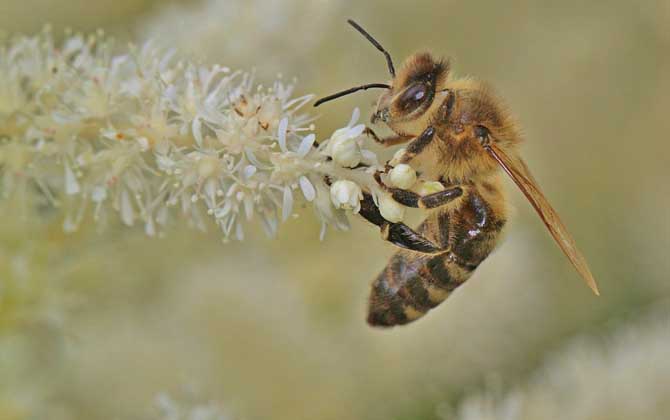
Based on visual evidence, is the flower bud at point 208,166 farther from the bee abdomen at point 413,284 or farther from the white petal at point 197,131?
the bee abdomen at point 413,284

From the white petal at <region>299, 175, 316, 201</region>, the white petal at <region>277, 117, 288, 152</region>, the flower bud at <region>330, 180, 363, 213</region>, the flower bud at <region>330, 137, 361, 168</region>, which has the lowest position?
the flower bud at <region>330, 180, 363, 213</region>

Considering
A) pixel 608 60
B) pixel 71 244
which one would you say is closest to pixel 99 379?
pixel 71 244

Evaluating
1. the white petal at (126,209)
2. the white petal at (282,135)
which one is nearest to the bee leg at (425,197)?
the white petal at (282,135)

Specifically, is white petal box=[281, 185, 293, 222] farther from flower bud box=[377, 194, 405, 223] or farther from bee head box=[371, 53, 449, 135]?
bee head box=[371, 53, 449, 135]

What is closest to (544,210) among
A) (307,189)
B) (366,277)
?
(307,189)

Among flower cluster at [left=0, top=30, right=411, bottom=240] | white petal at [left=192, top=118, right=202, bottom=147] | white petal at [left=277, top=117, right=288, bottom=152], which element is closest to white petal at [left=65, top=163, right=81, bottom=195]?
flower cluster at [left=0, top=30, right=411, bottom=240]

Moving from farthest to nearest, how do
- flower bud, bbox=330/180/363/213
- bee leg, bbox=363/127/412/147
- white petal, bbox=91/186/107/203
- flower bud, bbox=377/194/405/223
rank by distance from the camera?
1. bee leg, bbox=363/127/412/147
2. white petal, bbox=91/186/107/203
3. flower bud, bbox=377/194/405/223
4. flower bud, bbox=330/180/363/213
